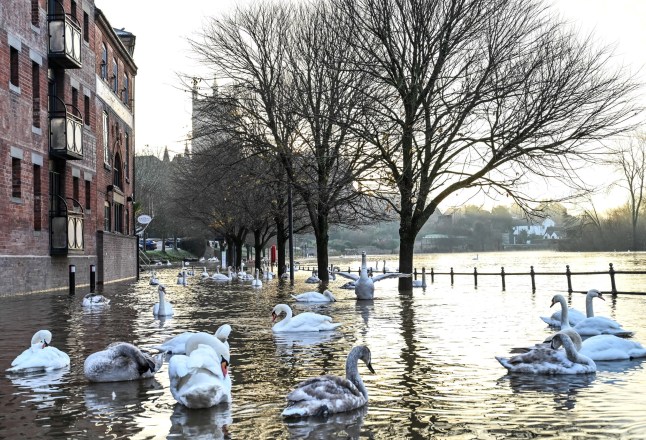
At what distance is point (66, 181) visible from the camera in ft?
113

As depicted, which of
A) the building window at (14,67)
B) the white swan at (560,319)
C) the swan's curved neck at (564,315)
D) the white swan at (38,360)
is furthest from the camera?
the building window at (14,67)

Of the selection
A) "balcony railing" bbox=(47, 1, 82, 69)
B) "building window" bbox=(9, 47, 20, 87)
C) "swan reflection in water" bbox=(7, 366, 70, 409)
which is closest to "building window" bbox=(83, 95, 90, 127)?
"balcony railing" bbox=(47, 1, 82, 69)

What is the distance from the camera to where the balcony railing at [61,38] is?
1257 inches

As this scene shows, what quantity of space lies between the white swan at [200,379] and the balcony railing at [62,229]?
25037 mm

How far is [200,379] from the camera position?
321 inches

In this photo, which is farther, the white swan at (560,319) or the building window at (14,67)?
the building window at (14,67)

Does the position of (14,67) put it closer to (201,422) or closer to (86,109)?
(86,109)

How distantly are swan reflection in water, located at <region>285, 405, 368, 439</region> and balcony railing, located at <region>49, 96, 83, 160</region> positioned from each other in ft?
85.6

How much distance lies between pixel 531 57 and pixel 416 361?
1845 cm

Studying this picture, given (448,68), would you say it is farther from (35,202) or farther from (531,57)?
(35,202)

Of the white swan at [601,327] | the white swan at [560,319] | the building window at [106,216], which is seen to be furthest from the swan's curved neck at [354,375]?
the building window at [106,216]

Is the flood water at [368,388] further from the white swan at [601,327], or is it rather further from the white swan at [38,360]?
the white swan at [601,327]

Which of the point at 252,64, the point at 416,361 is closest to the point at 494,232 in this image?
the point at 252,64

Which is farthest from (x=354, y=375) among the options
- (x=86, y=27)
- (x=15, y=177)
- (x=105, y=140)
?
(x=105, y=140)
